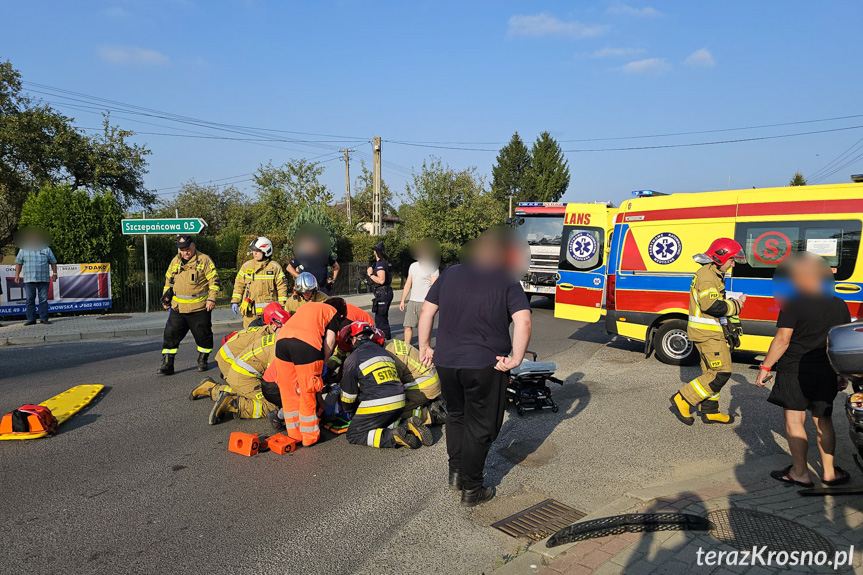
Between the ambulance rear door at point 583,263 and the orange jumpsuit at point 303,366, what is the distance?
273 inches

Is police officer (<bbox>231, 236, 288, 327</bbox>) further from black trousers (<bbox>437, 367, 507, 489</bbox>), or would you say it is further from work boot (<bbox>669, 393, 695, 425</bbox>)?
work boot (<bbox>669, 393, 695, 425</bbox>)

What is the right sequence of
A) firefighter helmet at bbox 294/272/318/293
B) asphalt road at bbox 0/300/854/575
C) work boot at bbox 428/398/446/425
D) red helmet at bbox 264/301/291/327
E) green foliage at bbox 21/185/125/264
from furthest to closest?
green foliage at bbox 21/185/125/264 < red helmet at bbox 264/301/291/327 < work boot at bbox 428/398/446/425 < firefighter helmet at bbox 294/272/318/293 < asphalt road at bbox 0/300/854/575

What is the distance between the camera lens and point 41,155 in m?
24.2

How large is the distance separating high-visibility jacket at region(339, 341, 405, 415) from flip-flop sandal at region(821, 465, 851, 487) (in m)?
3.30

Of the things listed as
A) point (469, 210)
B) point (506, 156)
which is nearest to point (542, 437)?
point (469, 210)

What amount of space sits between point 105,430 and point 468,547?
163 inches

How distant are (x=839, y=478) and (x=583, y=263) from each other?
26.1 feet

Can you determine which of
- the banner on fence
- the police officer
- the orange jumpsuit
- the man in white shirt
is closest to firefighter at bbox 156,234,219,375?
the police officer

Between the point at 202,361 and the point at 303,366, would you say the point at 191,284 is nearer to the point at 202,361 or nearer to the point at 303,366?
the point at 202,361

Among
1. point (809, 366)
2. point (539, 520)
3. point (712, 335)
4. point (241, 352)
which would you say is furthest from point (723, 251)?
point (241, 352)

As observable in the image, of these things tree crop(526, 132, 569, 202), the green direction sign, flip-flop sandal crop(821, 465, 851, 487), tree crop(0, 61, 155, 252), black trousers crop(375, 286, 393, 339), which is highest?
tree crop(526, 132, 569, 202)

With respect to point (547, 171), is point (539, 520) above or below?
below

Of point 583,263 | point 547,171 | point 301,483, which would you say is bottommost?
point 301,483

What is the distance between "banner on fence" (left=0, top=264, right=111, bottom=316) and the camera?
44.9ft
